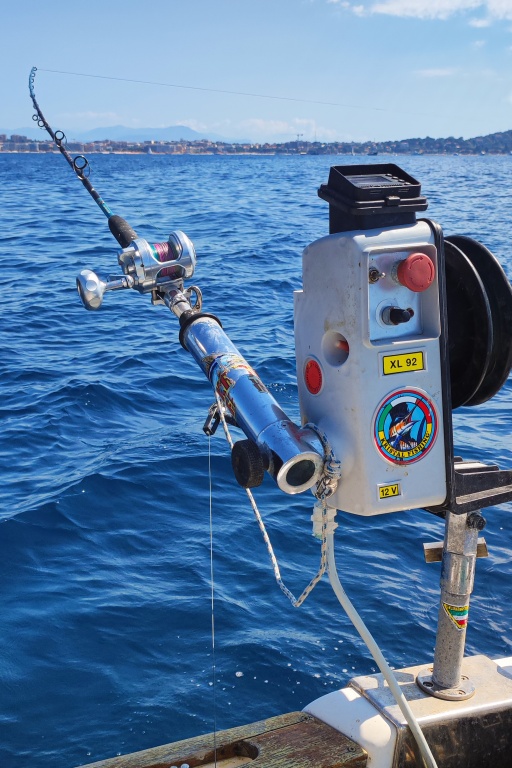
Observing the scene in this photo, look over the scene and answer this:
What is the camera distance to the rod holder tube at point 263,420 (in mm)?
2055

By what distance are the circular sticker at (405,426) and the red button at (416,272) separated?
26 cm

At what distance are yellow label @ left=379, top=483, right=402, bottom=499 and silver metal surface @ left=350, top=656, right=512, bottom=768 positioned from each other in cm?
77

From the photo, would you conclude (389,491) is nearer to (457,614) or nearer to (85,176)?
(457,614)

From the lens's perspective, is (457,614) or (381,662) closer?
(381,662)

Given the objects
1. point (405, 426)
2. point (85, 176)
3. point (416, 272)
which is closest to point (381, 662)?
point (405, 426)

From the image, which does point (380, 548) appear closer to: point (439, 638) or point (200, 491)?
point (200, 491)

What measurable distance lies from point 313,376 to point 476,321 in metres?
0.49

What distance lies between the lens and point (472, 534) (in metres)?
2.46

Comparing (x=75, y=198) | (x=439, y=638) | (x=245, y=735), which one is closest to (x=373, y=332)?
(x=439, y=638)

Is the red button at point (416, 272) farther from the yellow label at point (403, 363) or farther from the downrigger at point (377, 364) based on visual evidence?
the yellow label at point (403, 363)

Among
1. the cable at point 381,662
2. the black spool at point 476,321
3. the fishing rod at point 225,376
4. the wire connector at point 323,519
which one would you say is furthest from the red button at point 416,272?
the cable at point 381,662

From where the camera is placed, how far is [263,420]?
2.13 meters

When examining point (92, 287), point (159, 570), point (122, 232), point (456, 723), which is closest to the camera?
point (92, 287)

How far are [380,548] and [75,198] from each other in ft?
79.7
